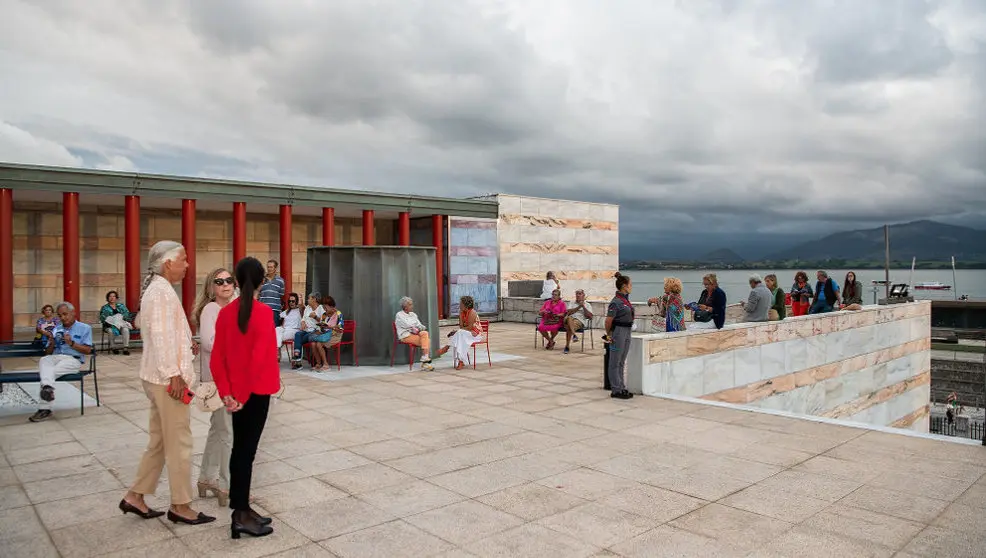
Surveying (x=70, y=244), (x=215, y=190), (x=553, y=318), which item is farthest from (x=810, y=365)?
(x=70, y=244)

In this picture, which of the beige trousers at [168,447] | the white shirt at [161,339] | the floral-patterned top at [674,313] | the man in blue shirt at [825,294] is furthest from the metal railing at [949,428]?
the white shirt at [161,339]

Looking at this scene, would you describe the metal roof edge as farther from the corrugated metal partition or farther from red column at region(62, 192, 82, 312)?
the corrugated metal partition

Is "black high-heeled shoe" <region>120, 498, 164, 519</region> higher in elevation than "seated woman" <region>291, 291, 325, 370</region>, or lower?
lower

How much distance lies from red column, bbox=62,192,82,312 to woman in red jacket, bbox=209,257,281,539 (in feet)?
46.6

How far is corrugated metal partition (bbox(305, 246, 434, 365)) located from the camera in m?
12.4

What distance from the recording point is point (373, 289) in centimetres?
1242

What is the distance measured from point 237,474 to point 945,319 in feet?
193

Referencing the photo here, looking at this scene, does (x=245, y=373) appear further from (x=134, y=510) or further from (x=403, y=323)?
(x=403, y=323)

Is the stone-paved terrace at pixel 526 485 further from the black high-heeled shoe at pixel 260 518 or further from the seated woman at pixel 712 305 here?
the seated woman at pixel 712 305

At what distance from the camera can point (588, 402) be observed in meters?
8.89

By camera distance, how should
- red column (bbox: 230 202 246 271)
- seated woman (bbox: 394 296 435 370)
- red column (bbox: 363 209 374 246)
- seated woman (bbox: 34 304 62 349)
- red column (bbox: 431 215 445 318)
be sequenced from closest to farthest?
seated woman (bbox: 34 304 62 349), seated woman (bbox: 394 296 435 370), red column (bbox: 230 202 246 271), red column (bbox: 363 209 374 246), red column (bbox: 431 215 445 318)

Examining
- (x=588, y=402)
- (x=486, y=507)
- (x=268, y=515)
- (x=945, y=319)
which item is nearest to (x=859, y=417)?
(x=588, y=402)

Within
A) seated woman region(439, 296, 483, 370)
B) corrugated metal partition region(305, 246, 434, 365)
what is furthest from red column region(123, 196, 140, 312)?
seated woman region(439, 296, 483, 370)

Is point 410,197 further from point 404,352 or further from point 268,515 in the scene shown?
point 268,515
